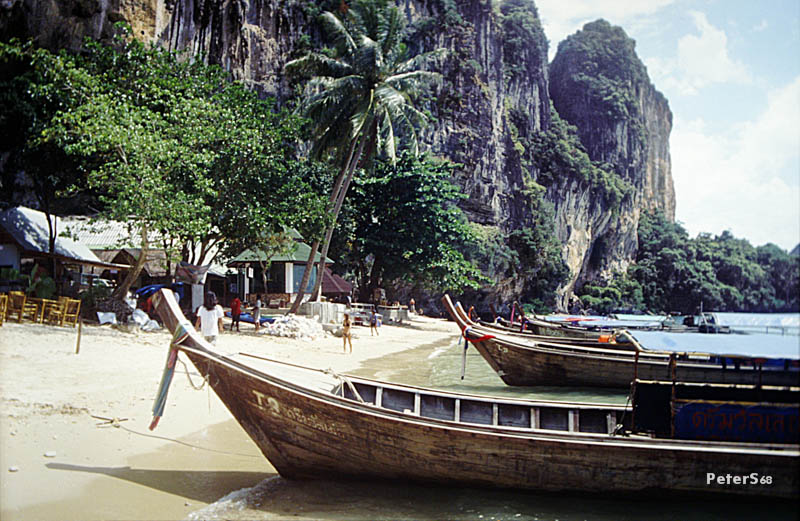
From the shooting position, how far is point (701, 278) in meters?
21.7

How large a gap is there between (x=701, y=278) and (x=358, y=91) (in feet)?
50.0

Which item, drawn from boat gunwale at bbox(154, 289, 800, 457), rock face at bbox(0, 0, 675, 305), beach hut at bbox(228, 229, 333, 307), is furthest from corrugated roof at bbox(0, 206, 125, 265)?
boat gunwale at bbox(154, 289, 800, 457)

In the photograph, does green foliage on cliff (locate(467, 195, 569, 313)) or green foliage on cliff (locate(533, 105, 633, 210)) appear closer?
green foliage on cliff (locate(467, 195, 569, 313))

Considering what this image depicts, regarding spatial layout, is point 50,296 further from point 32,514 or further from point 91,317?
point 32,514

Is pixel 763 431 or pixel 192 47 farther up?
pixel 192 47

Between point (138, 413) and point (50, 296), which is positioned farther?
point (50, 296)

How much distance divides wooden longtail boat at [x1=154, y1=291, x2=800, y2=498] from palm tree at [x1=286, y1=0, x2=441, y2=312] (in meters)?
13.9

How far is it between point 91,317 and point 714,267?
67.8 ft

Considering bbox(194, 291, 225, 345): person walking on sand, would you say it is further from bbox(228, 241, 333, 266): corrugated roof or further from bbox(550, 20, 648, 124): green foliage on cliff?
bbox(550, 20, 648, 124): green foliage on cliff

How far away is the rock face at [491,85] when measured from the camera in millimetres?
22125

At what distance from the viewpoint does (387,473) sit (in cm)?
530

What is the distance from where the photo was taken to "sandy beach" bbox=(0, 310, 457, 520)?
479 centimetres

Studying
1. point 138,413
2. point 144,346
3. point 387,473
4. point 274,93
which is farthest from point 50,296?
point 274,93

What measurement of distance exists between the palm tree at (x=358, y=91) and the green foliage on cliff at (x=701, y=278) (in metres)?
11.6
